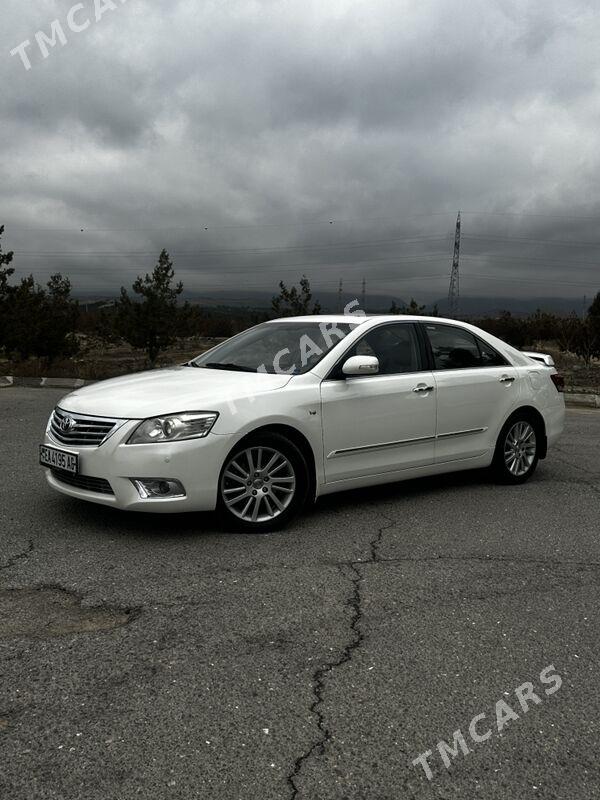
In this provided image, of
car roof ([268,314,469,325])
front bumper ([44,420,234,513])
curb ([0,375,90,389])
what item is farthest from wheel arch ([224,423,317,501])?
curb ([0,375,90,389])

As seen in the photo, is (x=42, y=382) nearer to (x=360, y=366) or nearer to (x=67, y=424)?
(x=67, y=424)

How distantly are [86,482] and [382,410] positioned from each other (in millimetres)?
2227

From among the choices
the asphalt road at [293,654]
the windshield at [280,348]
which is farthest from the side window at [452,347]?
the asphalt road at [293,654]

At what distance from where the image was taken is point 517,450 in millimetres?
7008

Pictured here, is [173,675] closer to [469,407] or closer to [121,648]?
[121,648]

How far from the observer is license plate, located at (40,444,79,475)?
16.5 ft

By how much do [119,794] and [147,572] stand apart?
2.04 metres

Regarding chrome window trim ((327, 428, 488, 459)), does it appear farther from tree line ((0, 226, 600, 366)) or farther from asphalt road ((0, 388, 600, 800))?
tree line ((0, 226, 600, 366))

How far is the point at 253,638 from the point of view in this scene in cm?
349

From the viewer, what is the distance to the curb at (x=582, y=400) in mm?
15366

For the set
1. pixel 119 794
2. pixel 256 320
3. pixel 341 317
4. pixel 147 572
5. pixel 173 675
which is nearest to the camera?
pixel 119 794

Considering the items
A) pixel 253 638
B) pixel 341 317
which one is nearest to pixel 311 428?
pixel 341 317

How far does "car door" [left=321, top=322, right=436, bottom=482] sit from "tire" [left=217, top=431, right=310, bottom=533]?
1.00ft

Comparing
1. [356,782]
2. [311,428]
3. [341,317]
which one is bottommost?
[356,782]
